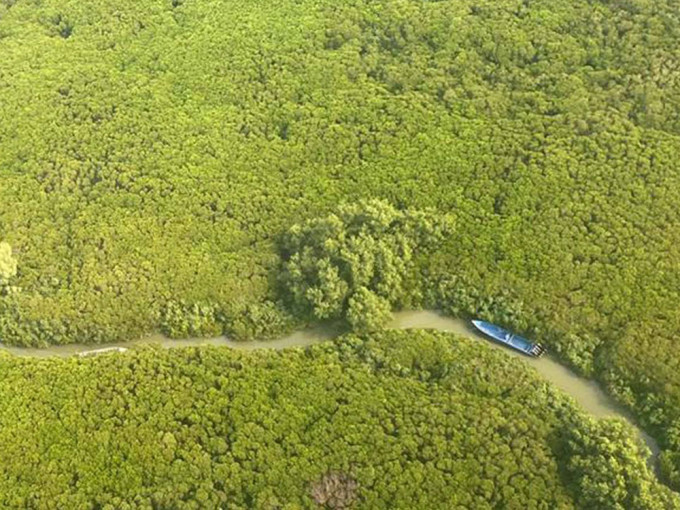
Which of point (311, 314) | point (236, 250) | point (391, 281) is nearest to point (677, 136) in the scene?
point (391, 281)

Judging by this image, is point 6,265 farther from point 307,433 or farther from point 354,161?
point 354,161

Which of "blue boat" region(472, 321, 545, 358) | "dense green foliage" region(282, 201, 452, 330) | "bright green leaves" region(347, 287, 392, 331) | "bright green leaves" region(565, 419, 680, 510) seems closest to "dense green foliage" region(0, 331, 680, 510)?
"bright green leaves" region(565, 419, 680, 510)

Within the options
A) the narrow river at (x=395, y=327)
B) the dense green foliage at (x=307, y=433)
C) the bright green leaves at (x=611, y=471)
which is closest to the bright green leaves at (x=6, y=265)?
the narrow river at (x=395, y=327)

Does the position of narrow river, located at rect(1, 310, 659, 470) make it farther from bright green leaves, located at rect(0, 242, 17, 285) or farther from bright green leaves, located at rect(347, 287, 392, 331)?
bright green leaves, located at rect(0, 242, 17, 285)

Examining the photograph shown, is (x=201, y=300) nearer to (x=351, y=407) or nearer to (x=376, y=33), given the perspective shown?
(x=351, y=407)

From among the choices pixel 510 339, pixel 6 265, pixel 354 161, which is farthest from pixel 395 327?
pixel 6 265

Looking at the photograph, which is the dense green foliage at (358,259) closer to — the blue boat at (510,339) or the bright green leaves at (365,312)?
the bright green leaves at (365,312)
